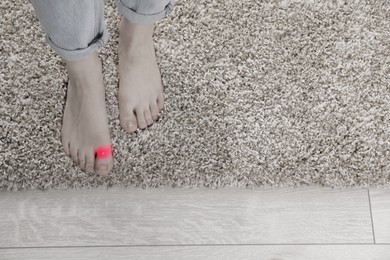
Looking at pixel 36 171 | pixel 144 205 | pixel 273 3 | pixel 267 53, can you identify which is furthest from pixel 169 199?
pixel 273 3

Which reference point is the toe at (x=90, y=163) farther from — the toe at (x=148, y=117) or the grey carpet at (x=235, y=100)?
the toe at (x=148, y=117)

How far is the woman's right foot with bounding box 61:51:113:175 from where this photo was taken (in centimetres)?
93

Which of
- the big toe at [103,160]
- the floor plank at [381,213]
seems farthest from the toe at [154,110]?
the floor plank at [381,213]

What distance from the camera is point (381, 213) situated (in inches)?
38.8

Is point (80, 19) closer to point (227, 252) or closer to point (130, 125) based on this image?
point (130, 125)

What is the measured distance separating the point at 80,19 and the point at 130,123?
350mm

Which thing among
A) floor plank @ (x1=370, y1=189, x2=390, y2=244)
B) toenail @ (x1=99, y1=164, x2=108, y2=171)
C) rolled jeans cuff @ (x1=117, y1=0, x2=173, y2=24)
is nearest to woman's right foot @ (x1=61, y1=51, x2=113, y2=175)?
toenail @ (x1=99, y1=164, x2=108, y2=171)

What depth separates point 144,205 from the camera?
98 cm

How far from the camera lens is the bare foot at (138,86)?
0.98m

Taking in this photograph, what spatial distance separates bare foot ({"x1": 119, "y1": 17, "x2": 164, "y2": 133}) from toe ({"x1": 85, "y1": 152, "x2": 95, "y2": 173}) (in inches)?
3.4

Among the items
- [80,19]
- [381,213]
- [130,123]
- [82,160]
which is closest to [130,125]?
[130,123]

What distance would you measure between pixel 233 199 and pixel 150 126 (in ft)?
0.68

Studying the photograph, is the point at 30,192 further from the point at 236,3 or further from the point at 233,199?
the point at 236,3

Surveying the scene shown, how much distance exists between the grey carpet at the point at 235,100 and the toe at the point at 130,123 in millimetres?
12
